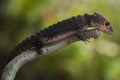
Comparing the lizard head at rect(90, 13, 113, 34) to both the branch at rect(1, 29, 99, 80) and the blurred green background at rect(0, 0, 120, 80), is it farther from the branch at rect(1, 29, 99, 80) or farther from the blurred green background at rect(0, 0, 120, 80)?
the blurred green background at rect(0, 0, 120, 80)

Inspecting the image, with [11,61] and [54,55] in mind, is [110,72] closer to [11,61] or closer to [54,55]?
[54,55]

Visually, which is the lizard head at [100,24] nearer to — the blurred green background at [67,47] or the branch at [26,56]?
the branch at [26,56]

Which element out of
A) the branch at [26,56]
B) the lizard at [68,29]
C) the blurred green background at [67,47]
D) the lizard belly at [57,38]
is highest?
the blurred green background at [67,47]

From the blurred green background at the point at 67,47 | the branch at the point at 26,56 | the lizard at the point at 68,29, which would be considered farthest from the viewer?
the blurred green background at the point at 67,47

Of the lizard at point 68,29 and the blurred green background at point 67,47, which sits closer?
the lizard at point 68,29

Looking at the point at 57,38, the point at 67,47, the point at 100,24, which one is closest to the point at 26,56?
the point at 57,38

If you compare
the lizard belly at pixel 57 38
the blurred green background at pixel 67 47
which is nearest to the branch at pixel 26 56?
the lizard belly at pixel 57 38

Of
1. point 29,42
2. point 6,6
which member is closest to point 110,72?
point 6,6
